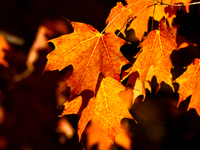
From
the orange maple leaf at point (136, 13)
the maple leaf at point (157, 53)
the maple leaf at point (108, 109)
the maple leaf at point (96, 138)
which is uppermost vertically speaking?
the orange maple leaf at point (136, 13)

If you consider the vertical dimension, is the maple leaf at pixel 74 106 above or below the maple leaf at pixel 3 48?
below

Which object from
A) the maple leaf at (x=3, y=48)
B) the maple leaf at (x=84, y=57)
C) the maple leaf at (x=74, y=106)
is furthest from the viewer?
the maple leaf at (x=3, y=48)

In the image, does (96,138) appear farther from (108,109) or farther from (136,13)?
(136,13)

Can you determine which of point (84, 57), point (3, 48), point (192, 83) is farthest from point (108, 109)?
point (3, 48)

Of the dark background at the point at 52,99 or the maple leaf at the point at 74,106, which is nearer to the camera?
the maple leaf at the point at 74,106

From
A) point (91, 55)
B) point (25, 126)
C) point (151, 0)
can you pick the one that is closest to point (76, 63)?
point (91, 55)

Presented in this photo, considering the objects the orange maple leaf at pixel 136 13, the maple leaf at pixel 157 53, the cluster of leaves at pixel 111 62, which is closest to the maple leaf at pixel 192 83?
the cluster of leaves at pixel 111 62

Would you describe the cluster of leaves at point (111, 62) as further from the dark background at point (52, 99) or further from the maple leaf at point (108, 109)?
the dark background at point (52, 99)

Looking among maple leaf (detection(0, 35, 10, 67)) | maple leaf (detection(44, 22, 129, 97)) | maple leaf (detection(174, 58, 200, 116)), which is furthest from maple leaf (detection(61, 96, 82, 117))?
maple leaf (detection(0, 35, 10, 67))

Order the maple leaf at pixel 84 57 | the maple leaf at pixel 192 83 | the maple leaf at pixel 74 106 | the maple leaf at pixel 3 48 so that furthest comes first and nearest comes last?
the maple leaf at pixel 3 48
the maple leaf at pixel 192 83
the maple leaf at pixel 74 106
the maple leaf at pixel 84 57
